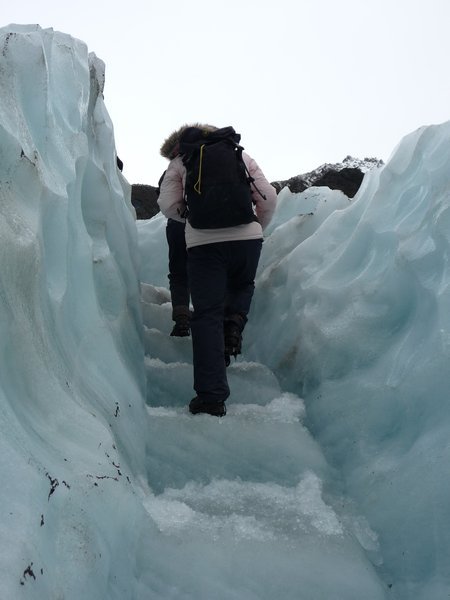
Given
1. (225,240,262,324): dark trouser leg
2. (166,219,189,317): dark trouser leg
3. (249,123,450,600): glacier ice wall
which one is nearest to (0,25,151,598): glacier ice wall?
(225,240,262,324): dark trouser leg

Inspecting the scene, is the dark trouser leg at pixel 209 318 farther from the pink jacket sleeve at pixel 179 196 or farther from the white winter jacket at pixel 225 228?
the pink jacket sleeve at pixel 179 196

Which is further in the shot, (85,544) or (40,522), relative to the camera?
(85,544)

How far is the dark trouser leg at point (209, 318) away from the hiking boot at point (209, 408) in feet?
0.05

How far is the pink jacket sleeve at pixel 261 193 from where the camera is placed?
3.54 meters

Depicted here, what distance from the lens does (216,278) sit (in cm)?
331

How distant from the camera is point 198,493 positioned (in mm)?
2479

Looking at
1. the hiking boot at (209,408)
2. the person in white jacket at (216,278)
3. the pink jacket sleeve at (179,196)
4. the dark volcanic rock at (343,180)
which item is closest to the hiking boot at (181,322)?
the person in white jacket at (216,278)

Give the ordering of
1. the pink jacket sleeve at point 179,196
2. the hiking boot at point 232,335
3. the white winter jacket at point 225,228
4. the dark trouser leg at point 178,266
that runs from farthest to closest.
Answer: the dark trouser leg at point 178,266 < the pink jacket sleeve at point 179,196 < the hiking boot at point 232,335 < the white winter jacket at point 225,228

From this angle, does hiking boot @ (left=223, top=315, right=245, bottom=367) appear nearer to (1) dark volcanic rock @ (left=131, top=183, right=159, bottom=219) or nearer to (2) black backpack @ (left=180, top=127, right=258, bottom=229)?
(2) black backpack @ (left=180, top=127, right=258, bottom=229)

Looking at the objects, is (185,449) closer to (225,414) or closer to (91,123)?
(225,414)

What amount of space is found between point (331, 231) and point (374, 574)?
2.47 meters

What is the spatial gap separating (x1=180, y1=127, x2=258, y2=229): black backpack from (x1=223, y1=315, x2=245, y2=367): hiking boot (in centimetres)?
57

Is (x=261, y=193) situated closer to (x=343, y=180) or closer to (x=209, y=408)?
(x=209, y=408)

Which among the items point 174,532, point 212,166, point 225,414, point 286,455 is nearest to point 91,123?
point 212,166
